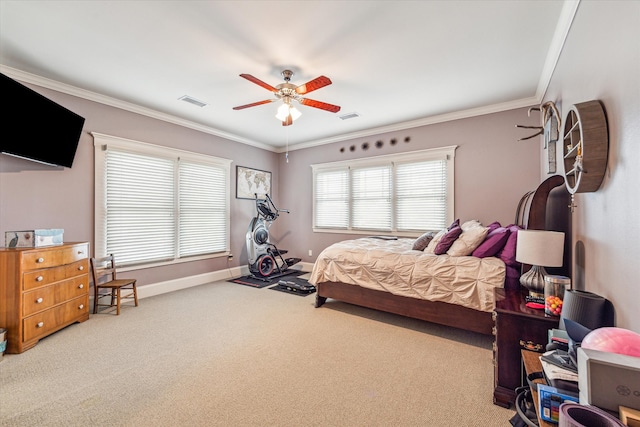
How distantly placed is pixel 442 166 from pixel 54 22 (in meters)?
4.92

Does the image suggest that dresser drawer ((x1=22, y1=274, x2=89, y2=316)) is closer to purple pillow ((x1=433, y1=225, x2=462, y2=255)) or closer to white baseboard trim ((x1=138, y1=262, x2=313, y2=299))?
white baseboard trim ((x1=138, y1=262, x2=313, y2=299))

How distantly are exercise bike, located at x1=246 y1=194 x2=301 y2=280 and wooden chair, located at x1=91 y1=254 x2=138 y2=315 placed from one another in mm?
1952

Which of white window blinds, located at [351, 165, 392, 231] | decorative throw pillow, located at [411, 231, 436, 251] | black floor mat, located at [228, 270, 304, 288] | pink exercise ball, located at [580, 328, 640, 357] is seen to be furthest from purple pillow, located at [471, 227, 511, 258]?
black floor mat, located at [228, 270, 304, 288]

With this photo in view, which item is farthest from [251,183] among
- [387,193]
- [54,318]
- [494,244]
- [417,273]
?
[494,244]

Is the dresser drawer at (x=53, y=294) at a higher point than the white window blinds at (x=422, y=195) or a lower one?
lower

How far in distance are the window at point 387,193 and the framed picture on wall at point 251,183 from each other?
1.13m

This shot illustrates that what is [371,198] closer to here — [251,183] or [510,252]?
[251,183]

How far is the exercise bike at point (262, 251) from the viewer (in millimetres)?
5328

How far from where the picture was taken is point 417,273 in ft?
9.83

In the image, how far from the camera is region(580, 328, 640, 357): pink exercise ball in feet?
2.85

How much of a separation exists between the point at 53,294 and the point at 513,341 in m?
4.18

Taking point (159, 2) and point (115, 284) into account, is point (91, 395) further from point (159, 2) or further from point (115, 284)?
point (159, 2)

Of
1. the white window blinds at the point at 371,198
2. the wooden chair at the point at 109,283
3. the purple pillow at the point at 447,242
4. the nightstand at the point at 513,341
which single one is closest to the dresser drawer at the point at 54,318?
the wooden chair at the point at 109,283

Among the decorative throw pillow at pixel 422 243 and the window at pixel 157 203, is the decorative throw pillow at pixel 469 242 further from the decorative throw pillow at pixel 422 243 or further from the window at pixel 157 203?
the window at pixel 157 203
